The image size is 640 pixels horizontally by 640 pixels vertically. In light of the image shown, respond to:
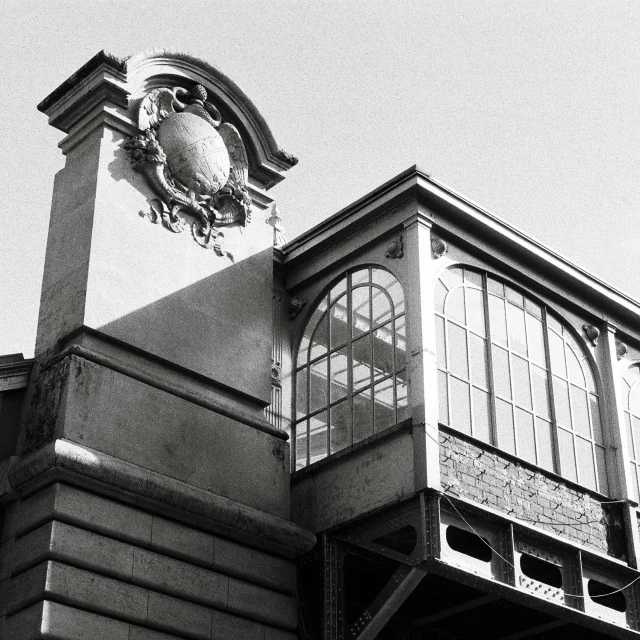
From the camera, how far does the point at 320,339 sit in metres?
21.1

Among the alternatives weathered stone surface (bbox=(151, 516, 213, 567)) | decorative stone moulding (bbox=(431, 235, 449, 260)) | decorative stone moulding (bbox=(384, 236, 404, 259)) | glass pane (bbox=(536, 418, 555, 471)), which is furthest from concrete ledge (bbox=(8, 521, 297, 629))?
decorative stone moulding (bbox=(431, 235, 449, 260))

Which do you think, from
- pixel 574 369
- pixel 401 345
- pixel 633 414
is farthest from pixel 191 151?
pixel 633 414

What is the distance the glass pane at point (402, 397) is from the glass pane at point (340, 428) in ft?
3.40

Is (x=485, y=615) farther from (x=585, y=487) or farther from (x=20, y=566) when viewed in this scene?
(x=20, y=566)

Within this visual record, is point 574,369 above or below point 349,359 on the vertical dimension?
above

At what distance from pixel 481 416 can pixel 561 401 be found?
2105mm

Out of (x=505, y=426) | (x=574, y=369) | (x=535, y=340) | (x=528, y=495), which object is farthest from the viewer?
(x=574, y=369)

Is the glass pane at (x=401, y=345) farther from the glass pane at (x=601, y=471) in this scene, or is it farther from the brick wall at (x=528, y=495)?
the glass pane at (x=601, y=471)

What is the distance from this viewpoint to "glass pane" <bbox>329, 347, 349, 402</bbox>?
66.4ft

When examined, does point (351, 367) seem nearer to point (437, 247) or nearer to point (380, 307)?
point (380, 307)

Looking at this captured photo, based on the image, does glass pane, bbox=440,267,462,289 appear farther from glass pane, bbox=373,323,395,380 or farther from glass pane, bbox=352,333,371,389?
glass pane, bbox=352,333,371,389

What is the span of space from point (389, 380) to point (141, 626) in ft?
16.8

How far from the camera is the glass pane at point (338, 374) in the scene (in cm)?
2025

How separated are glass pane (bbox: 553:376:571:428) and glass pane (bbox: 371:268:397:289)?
322 cm
